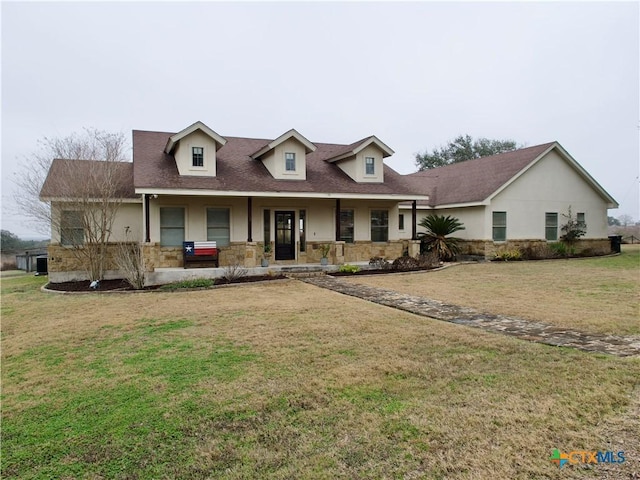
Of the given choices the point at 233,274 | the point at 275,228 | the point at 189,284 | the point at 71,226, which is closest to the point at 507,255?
the point at 275,228

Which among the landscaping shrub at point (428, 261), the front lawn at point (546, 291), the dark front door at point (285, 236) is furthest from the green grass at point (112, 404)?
the landscaping shrub at point (428, 261)

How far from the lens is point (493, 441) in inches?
126

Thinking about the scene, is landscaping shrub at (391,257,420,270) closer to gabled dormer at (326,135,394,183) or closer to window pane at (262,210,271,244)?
gabled dormer at (326,135,394,183)

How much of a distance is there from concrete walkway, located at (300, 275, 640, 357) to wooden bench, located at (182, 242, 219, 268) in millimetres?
5707

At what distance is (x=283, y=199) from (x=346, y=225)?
311 cm

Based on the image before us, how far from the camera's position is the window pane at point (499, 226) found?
67.2 feet

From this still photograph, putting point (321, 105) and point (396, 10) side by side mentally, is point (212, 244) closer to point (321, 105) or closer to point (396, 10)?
point (396, 10)

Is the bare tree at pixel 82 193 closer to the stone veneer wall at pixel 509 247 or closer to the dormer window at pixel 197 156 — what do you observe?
the dormer window at pixel 197 156

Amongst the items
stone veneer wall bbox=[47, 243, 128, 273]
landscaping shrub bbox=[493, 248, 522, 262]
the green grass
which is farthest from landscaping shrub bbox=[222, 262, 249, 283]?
landscaping shrub bbox=[493, 248, 522, 262]

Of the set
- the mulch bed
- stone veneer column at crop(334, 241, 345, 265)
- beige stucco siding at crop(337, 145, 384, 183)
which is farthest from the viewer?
beige stucco siding at crop(337, 145, 384, 183)

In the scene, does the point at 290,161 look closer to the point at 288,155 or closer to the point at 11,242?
the point at 288,155

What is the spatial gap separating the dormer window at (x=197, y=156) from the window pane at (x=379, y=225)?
7758 mm

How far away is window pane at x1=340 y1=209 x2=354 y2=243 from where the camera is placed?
1794 centimetres

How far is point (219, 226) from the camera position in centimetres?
1614
